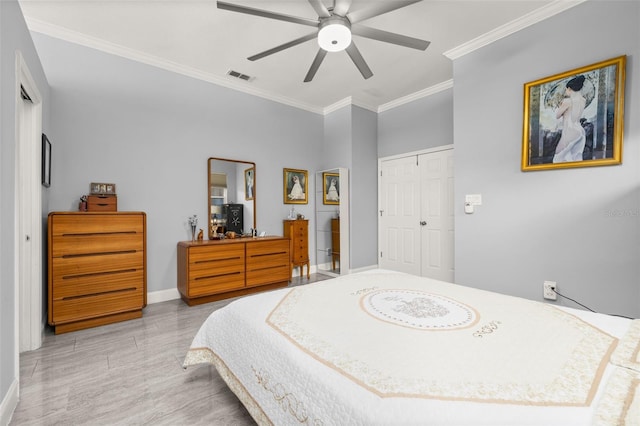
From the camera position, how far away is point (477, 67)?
3.06 m

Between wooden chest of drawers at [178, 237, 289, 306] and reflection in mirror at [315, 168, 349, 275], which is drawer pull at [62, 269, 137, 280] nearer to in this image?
wooden chest of drawers at [178, 237, 289, 306]

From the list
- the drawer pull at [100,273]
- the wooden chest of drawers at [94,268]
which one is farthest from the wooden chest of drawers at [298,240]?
the drawer pull at [100,273]

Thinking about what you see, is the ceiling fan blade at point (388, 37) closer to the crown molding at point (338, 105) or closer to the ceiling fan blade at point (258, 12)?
the ceiling fan blade at point (258, 12)

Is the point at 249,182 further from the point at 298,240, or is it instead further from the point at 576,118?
the point at 576,118

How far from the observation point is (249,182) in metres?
4.20

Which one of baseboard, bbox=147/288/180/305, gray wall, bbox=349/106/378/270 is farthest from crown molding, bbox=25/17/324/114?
baseboard, bbox=147/288/180/305

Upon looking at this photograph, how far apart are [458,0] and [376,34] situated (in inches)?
35.5

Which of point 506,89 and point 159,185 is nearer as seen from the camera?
point 506,89

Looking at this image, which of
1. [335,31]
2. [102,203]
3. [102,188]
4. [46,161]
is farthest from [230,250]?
[335,31]

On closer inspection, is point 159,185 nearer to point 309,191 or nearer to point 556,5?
point 309,191

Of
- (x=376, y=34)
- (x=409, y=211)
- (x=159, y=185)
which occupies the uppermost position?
(x=376, y=34)

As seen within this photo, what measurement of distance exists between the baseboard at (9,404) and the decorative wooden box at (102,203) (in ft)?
5.47

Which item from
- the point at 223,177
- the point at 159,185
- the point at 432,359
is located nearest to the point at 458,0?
the point at 432,359

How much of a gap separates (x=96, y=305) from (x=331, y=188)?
11.4 feet
